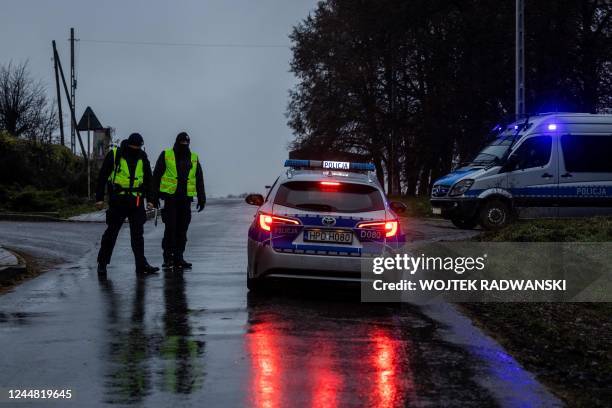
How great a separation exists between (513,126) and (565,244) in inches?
350

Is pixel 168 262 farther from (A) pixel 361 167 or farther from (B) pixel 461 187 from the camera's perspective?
(B) pixel 461 187

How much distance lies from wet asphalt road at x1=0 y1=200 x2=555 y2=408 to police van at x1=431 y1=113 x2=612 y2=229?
1069 centimetres

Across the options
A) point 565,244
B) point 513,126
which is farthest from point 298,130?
point 565,244

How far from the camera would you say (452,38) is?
38062 millimetres

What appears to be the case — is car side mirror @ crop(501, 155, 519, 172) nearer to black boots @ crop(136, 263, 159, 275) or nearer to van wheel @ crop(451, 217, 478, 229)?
van wheel @ crop(451, 217, 478, 229)

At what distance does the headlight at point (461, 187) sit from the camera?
2186 cm

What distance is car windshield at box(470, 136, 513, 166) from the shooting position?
22.0 meters

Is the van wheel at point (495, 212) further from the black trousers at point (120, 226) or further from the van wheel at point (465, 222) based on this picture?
the black trousers at point (120, 226)

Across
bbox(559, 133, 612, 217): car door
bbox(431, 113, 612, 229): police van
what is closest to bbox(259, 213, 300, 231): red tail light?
bbox(431, 113, 612, 229): police van

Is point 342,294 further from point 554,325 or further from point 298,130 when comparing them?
point 298,130

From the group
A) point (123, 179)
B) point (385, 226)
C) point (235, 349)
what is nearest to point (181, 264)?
point (123, 179)

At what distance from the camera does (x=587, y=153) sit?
21969 millimetres

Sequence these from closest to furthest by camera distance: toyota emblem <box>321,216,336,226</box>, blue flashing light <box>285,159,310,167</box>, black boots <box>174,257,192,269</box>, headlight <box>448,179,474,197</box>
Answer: toyota emblem <box>321,216,336,226</box>, blue flashing light <box>285,159,310,167</box>, black boots <box>174,257,192,269</box>, headlight <box>448,179,474,197</box>

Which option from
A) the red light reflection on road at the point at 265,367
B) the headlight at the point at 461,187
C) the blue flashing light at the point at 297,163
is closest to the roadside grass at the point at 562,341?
the red light reflection on road at the point at 265,367
